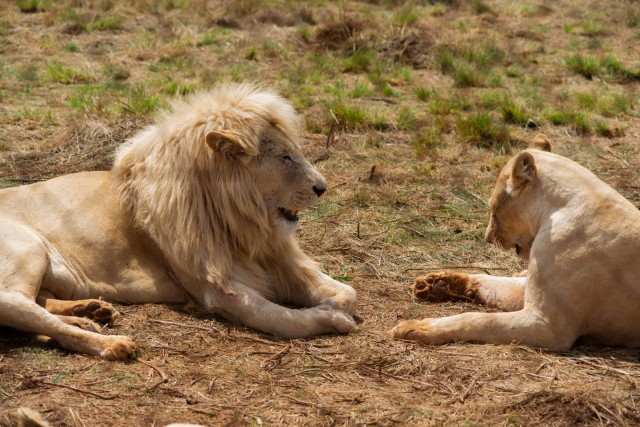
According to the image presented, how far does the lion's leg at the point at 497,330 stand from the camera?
4.88 metres

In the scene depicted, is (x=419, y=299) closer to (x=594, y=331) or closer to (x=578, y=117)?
(x=594, y=331)

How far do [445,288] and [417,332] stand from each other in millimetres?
815

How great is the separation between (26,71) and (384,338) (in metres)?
7.62

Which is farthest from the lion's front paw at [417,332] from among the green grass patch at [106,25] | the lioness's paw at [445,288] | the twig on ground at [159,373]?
the green grass patch at [106,25]

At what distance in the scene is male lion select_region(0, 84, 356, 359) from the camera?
5.23 metres

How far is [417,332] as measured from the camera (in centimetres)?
500

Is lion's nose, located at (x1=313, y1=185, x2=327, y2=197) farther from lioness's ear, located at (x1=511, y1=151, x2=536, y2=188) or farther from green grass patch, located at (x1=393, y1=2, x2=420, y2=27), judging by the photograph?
green grass patch, located at (x1=393, y1=2, x2=420, y2=27)

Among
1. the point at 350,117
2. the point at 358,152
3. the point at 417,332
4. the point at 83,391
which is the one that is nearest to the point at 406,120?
the point at 350,117


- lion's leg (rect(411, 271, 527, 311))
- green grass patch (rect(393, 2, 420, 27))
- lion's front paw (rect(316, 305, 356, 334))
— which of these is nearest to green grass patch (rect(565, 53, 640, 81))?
green grass patch (rect(393, 2, 420, 27))

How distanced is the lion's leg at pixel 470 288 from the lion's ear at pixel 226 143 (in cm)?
140

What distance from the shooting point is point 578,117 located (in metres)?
9.78

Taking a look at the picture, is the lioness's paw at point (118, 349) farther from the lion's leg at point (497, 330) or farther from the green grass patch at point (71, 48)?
the green grass patch at point (71, 48)

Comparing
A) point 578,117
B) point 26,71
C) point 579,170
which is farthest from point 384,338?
point 26,71

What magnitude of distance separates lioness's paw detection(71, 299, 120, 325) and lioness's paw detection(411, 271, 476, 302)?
72.7 inches
